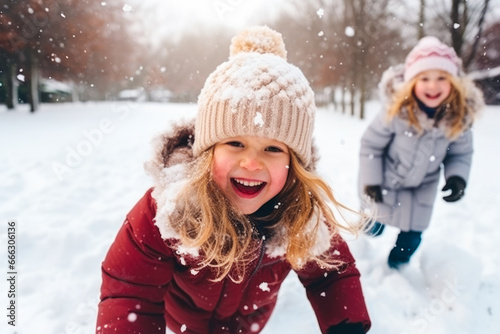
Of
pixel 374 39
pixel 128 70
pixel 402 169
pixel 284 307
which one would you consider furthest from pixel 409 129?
pixel 128 70

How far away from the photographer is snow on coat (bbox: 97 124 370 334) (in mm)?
1341

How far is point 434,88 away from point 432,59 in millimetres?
220

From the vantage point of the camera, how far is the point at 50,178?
461cm

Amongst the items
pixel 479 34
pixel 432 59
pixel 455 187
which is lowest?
pixel 455 187

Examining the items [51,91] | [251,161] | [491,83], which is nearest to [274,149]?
[251,161]

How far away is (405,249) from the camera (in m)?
2.92


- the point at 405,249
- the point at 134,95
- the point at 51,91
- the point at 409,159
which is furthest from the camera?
the point at 134,95

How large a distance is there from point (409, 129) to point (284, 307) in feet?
5.38

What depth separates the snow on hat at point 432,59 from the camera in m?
2.70

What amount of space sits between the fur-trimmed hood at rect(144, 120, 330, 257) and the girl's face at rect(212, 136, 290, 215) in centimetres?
16

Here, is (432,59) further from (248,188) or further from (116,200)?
(116,200)

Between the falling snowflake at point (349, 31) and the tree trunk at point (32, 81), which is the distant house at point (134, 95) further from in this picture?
the falling snowflake at point (349, 31)

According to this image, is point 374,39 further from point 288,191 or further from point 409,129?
point 288,191

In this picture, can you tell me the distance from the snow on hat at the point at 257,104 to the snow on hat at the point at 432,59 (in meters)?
1.70
